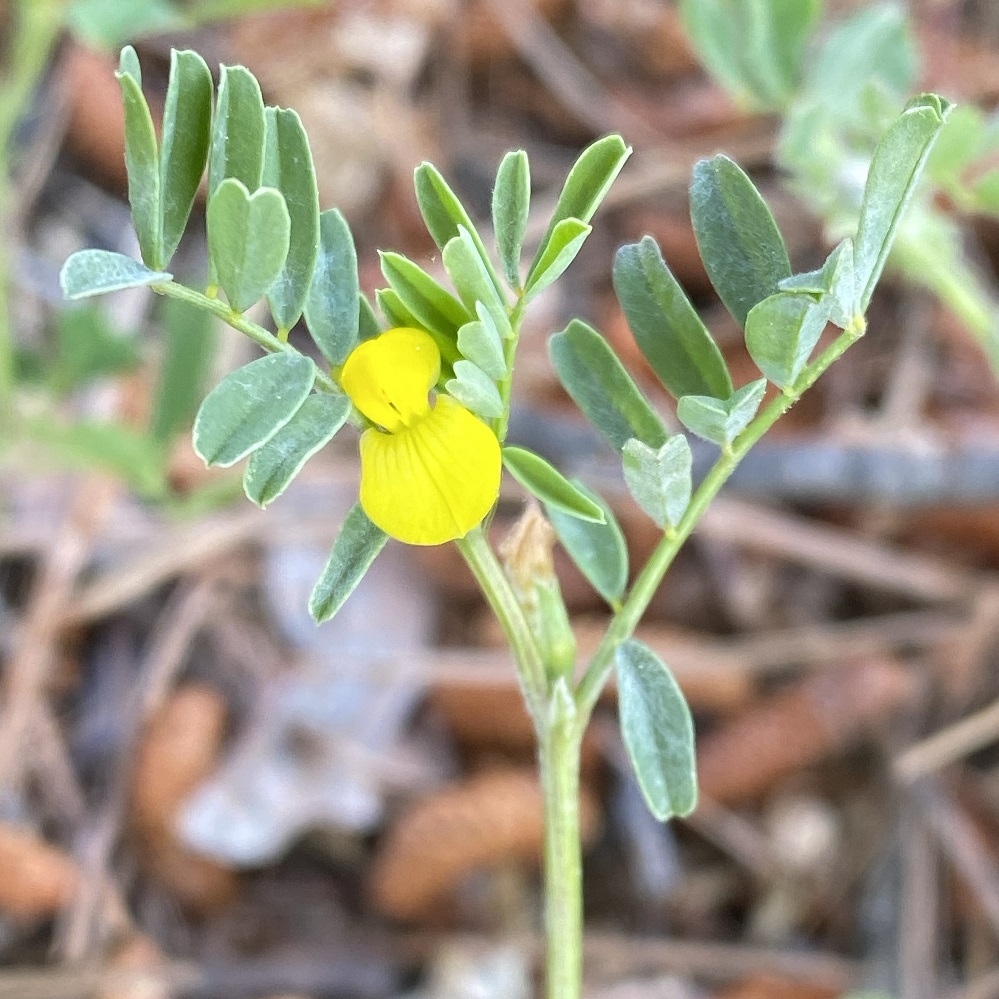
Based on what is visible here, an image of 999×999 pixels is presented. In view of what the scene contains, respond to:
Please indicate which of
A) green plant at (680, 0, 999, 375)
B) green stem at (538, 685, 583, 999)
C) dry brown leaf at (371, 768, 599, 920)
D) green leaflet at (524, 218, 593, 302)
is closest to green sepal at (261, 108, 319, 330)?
green leaflet at (524, 218, 593, 302)

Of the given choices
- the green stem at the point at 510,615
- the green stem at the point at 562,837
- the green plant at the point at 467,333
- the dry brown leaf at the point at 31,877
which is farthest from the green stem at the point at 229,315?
the dry brown leaf at the point at 31,877

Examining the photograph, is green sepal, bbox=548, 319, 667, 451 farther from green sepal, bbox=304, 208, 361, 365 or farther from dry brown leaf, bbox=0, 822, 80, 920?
dry brown leaf, bbox=0, 822, 80, 920

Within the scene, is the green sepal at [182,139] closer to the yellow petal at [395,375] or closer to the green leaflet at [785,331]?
the yellow petal at [395,375]

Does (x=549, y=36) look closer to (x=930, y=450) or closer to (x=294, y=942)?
(x=930, y=450)

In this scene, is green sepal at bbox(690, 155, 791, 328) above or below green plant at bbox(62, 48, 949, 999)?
above

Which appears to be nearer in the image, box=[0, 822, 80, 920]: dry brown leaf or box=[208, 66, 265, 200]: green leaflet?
box=[208, 66, 265, 200]: green leaflet

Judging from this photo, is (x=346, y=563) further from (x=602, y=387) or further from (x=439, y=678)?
(x=439, y=678)
